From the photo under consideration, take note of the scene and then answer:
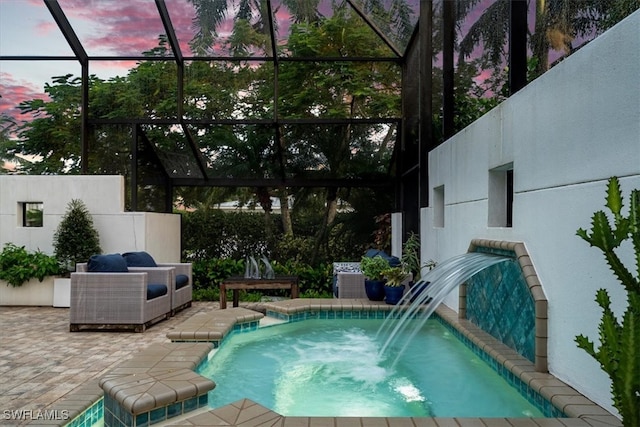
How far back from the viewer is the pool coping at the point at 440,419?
7.83ft

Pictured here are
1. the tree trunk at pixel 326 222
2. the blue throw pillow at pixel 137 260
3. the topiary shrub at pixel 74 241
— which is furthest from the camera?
the tree trunk at pixel 326 222

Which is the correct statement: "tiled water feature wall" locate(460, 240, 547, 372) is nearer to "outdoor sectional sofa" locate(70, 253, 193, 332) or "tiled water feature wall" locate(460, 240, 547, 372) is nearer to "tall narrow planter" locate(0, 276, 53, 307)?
"outdoor sectional sofa" locate(70, 253, 193, 332)

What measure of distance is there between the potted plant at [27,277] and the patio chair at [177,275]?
1.53m

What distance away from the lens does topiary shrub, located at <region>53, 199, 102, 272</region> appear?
7.90m

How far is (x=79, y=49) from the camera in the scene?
8.31m

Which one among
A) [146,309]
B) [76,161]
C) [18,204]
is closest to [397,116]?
[146,309]

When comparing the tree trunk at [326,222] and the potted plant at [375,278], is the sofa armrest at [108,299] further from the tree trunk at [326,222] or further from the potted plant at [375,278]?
the tree trunk at [326,222]

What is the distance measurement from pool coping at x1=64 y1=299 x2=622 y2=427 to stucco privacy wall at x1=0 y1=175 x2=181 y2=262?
12.4ft

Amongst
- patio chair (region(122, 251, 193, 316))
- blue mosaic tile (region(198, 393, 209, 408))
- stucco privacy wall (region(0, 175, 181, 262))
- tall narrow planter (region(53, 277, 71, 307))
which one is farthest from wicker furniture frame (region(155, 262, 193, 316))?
blue mosaic tile (region(198, 393, 209, 408))

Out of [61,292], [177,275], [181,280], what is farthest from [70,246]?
[181,280]

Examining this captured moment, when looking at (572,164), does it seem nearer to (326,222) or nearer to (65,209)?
(326,222)

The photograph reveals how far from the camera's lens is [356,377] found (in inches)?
148

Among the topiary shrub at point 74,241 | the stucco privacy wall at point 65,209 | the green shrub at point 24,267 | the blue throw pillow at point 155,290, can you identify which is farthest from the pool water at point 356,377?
the green shrub at point 24,267

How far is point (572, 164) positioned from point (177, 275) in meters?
6.26
